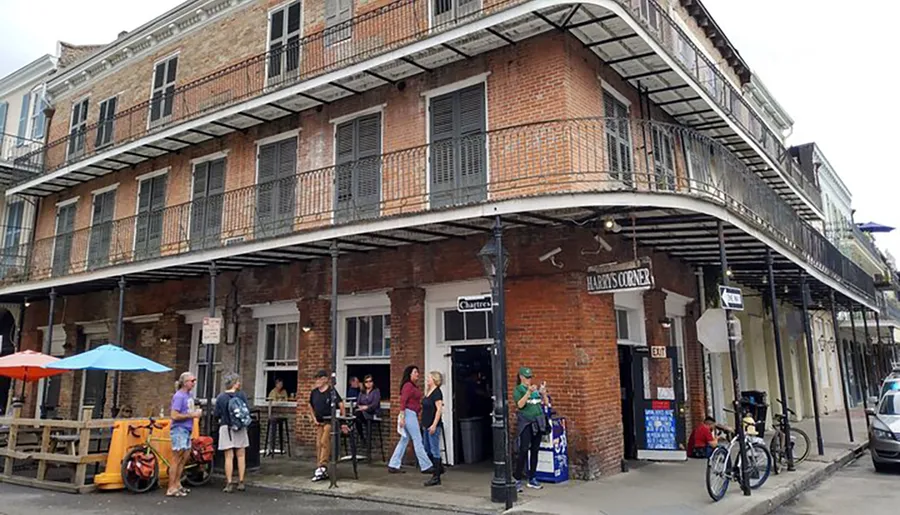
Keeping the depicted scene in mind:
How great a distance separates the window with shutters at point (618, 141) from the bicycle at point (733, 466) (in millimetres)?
4424

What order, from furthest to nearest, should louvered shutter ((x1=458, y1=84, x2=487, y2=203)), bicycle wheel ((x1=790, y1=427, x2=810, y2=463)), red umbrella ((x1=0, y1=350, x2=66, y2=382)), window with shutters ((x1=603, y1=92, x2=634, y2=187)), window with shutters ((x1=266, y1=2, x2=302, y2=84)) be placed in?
window with shutters ((x1=266, y1=2, x2=302, y2=84))
red umbrella ((x1=0, y1=350, x2=66, y2=382))
bicycle wheel ((x1=790, y1=427, x2=810, y2=463))
window with shutters ((x1=603, y1=92, x2=634, y2=187))
louvered shutter ((x1=458, y1=84, x2=487, y2=203))

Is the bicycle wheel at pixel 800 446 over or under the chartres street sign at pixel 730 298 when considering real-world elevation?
under

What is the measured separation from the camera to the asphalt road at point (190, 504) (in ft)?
25.8

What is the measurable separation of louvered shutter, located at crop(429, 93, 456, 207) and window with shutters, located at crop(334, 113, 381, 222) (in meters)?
1.18

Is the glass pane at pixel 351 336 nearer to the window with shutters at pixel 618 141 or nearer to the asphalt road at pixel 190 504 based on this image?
the asphalt road at pixel 190 504

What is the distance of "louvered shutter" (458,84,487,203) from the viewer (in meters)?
10.5

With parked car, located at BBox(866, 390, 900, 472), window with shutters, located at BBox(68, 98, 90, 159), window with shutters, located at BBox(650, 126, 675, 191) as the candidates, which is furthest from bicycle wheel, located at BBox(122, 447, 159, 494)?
window with shutters, located at BBox(68, 98, 90, 159)

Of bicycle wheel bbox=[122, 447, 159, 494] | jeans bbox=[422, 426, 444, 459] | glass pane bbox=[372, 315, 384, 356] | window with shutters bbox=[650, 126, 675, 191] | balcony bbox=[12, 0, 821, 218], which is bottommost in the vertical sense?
bicycle wheel bbox=[122, 447, 159, 494]

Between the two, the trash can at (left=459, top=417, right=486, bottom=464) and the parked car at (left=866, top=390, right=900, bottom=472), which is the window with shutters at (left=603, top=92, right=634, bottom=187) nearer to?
the trash can at (left=459, top=417, right=486, bottom=464)

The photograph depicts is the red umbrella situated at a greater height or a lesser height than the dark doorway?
greater

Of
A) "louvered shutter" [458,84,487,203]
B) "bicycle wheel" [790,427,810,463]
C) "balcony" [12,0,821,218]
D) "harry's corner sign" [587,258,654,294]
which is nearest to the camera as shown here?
"harry's corner sign" [587,258,654,294]

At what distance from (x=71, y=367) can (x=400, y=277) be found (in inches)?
221

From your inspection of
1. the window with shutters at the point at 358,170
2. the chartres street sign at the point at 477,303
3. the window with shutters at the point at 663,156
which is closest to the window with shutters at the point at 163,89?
the window with shutters at the point at 358,170

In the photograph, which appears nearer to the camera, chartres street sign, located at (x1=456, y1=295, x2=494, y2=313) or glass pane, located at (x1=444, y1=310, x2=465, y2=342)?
chartres street sign, located at (x1=456, y1=295, x2=494, y2=313)
